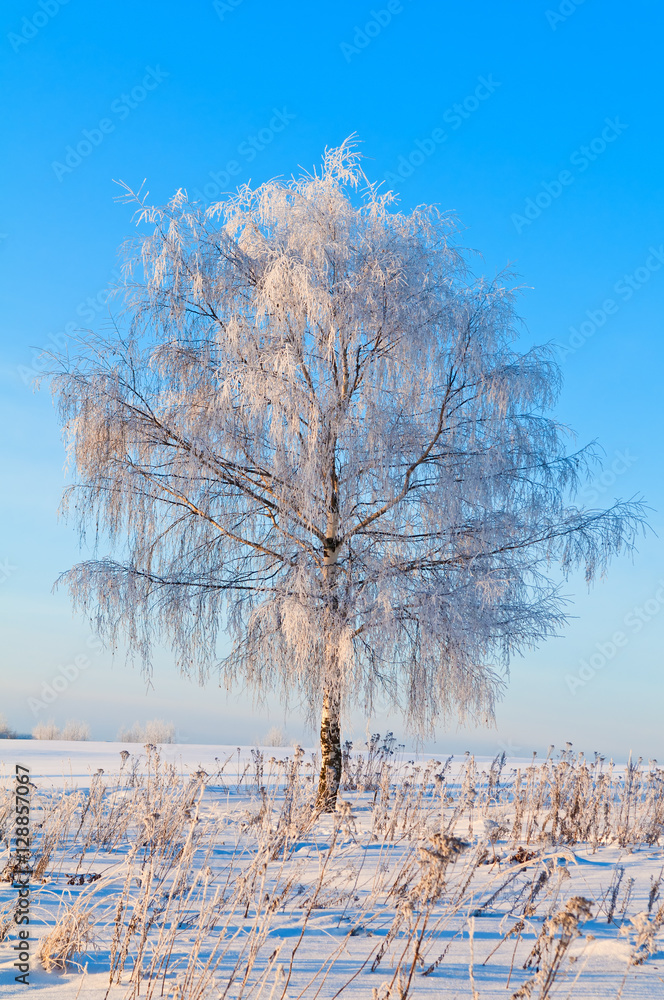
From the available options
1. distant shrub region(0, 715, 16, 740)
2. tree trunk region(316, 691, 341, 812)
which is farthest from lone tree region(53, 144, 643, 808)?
distant shrub region(0, 715, 16, 740)

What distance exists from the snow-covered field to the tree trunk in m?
1.97

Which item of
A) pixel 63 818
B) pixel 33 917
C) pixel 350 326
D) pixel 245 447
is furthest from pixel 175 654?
pixel 33 917

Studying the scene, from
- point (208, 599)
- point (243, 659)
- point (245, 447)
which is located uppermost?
point (245, 447)

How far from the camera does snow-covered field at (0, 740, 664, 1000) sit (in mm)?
2504

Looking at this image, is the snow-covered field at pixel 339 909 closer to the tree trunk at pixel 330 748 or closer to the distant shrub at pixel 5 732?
the tree trunk at pixel 330 748

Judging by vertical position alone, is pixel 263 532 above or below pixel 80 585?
above

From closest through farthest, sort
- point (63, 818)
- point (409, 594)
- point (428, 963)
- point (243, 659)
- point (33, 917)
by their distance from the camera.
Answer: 1. point (428, 963)
2. point (33, 917)
3. point (63, 818)
4. point (409, 594)
5. point (243, 659)

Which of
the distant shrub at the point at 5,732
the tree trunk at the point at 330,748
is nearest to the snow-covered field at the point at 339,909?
the tree trunk at the point at 330,748

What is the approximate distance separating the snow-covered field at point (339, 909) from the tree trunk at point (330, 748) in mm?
1965

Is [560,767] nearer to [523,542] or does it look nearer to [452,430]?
[523,542]

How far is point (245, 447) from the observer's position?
8812 mm

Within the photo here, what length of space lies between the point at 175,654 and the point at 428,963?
21.4 feet

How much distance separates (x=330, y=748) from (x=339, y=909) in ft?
16.6

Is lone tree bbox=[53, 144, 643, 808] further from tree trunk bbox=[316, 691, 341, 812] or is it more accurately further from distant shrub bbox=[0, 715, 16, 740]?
distant shrub bbox=[0, 715, 16, 740]
